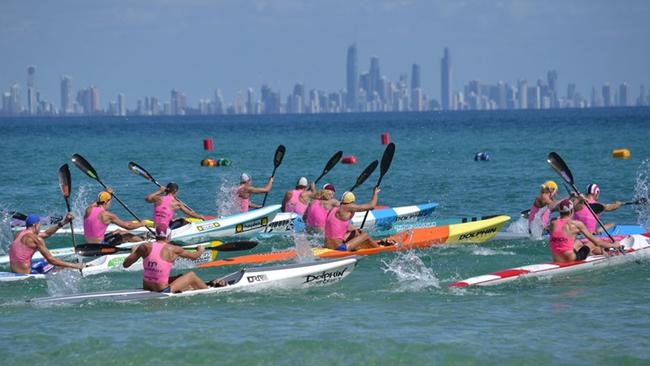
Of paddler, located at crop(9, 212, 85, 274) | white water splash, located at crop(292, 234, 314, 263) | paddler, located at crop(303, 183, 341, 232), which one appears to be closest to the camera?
paddler, located at crop(9, 212, 85, 274)

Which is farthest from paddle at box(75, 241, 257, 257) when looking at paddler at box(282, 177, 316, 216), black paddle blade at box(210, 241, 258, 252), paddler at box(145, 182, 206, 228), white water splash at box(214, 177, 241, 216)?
white water splash at box(214, 177, 241, 216)

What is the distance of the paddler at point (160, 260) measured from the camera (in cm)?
1605

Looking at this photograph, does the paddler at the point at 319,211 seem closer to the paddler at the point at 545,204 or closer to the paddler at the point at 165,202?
the paddler at the point at 165,202

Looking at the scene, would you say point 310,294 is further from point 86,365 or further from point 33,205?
point 33,205

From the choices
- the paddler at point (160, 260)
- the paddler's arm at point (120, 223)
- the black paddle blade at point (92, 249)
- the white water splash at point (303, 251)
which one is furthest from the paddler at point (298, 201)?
the paddler at point (160, 260)

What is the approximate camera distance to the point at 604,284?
17.9m

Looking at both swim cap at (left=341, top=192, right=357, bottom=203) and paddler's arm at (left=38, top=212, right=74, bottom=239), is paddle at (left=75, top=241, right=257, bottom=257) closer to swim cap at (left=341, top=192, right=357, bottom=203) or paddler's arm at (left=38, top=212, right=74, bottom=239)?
paddler's arm at (left=38, top=212, right=74, bottom=239)

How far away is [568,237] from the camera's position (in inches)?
712

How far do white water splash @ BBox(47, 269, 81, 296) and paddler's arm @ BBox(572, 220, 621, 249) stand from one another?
8767mm

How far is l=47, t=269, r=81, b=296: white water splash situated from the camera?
1786 centimetres

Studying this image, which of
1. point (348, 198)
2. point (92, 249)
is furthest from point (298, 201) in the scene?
point (92, 249)

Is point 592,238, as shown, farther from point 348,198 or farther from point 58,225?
point 58,225

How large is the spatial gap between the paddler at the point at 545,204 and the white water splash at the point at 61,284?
9.64 meters

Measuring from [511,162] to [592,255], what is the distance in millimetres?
32335
